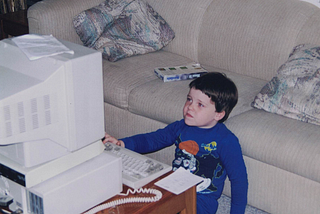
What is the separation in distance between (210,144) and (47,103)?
858mm

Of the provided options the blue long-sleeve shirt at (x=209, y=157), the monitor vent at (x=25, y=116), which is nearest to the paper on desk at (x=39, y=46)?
the monitor vent at (x=25, y=116)

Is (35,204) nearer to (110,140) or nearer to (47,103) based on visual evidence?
(47,103)

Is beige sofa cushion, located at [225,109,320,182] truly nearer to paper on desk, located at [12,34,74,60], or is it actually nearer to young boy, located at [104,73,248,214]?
young boy, located at [104,73,248,214]

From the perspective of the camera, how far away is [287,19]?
254cm

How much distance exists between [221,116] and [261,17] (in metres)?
0.91

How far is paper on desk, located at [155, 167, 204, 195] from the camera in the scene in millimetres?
1526

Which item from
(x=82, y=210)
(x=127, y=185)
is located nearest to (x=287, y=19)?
(x=127, y=185)

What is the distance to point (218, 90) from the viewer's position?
191 centimetres

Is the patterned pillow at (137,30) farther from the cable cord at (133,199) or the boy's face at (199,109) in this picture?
the cable cord at (133,199)

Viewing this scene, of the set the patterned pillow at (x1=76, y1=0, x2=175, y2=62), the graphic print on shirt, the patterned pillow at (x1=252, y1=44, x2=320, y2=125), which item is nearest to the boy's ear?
the graphic print on shirt

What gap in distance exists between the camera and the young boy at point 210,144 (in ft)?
6.16

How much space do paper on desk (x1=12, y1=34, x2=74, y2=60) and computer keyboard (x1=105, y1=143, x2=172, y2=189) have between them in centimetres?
49

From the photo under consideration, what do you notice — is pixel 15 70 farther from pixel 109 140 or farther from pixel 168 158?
pixel 168 158

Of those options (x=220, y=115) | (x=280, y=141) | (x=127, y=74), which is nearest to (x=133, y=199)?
(x=220, y=115)
